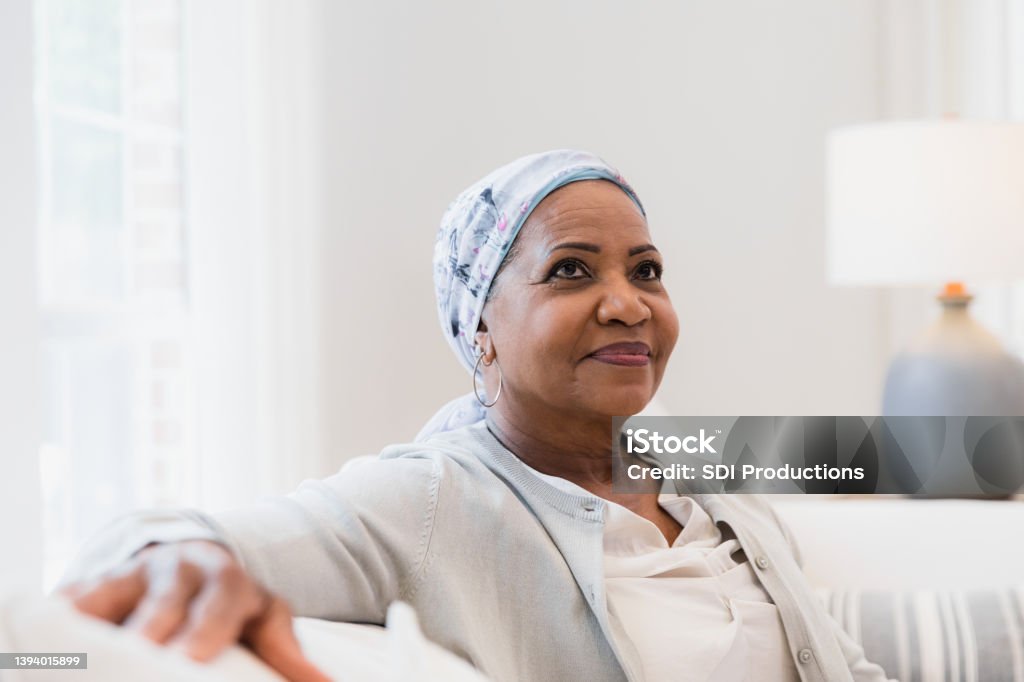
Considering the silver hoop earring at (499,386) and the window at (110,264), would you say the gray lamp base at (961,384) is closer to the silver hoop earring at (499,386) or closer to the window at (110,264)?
the silver hoop earring at (499,386)

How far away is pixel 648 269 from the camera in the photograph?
4.36 feet

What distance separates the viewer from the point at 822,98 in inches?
131

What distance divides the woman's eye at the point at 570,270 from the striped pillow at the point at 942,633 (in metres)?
0.62

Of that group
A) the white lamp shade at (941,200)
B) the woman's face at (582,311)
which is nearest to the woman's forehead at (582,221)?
the woman's face at (582,311)

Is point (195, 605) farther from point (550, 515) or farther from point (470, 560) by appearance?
point (550, 515)

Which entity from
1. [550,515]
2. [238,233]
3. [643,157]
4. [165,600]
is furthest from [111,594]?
[643,157]

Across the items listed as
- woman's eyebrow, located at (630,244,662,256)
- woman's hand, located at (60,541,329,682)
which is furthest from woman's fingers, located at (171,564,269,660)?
woman's eyebrow, located at (630,244,662,256)

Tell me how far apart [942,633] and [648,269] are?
65 cm

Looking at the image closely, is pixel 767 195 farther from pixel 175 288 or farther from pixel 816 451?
pixel 175 288

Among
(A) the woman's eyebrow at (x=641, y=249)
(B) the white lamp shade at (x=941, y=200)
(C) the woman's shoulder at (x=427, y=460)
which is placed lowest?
(C) the woman's shoulder at (x=427, y=460)

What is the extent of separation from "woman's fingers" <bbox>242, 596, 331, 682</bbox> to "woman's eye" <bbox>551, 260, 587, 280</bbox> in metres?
0.56

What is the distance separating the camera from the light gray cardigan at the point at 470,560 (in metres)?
0.99

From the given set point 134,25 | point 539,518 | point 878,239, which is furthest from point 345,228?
point 539,518

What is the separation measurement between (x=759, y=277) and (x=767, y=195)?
24 centimetres
